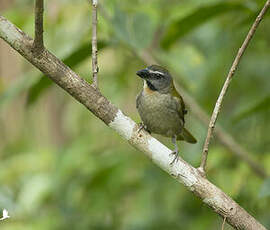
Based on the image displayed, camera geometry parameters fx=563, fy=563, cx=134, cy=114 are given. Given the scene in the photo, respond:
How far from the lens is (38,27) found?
8.03ft

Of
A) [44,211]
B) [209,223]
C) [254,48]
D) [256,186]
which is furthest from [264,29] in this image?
[44,211]

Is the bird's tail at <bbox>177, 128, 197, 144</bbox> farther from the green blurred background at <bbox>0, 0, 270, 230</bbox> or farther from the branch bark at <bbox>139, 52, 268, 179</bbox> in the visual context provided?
the branch bark at <bbox>139, 52, 268, 179</bbox>

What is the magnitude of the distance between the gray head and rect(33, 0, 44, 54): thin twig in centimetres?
156

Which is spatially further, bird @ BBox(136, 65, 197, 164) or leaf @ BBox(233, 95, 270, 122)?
bird @ BBox(136, 65, 197, 164)

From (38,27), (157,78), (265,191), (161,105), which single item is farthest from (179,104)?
(38,27)

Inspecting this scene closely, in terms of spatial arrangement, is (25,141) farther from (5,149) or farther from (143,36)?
(143,36)

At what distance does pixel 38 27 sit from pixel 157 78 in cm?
189

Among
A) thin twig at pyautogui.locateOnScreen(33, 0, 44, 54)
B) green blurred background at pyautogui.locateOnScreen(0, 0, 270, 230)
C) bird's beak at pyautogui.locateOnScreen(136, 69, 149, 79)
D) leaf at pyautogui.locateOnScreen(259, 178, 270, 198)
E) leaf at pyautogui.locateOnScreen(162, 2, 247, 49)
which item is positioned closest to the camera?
thin twig at pyautogui.locateOnScreen(33, 0, 44, 54)

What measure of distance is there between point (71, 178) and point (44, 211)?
25.4 inches

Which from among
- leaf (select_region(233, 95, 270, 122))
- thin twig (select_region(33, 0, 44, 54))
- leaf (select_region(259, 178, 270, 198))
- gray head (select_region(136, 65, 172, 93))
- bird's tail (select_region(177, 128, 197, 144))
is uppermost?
gray head (select_region(136, 65, 172, 93))

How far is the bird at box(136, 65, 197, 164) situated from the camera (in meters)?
4.19

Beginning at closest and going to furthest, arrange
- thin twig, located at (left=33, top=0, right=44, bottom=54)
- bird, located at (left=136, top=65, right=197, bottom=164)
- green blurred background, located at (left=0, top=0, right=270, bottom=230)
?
thin twig, located at (left=33, top=0, right=44, bottom=54) → green blurred background, located at (left=0, top=0, right=270, bottom=230) → bird, located at (left=136, top=65, right=197, bottom=164)

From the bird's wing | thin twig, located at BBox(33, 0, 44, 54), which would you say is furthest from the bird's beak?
thin twig, located at BBox(33, 0, 44, 54)

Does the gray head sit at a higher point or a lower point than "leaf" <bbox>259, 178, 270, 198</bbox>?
higher
